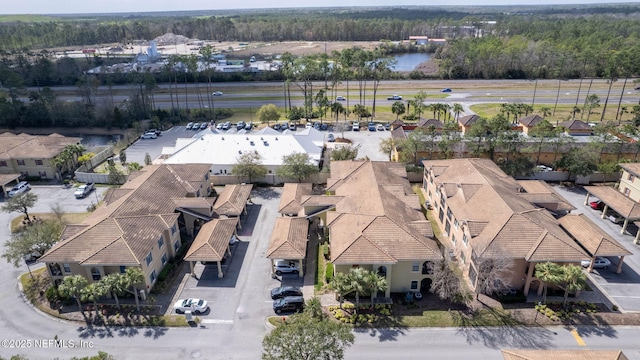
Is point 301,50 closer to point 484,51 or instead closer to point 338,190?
point 484,51

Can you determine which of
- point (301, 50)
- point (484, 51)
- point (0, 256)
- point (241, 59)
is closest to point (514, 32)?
point (484, 51)

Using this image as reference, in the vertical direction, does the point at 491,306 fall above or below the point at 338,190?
below

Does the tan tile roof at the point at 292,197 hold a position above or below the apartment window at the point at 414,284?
above

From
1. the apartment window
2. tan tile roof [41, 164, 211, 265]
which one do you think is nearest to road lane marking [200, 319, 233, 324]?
tan tile roof [41, 164, 211, 265]

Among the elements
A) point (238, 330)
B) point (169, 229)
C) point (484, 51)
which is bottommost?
point (238, 330)

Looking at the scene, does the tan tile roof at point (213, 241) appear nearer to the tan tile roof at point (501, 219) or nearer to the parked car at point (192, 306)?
the parked car at point (192, 306)

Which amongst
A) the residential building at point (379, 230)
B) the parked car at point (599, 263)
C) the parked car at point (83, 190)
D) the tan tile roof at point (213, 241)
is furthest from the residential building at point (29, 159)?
the parked car at point (599, 263)

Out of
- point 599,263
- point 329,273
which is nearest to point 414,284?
point 329,273
